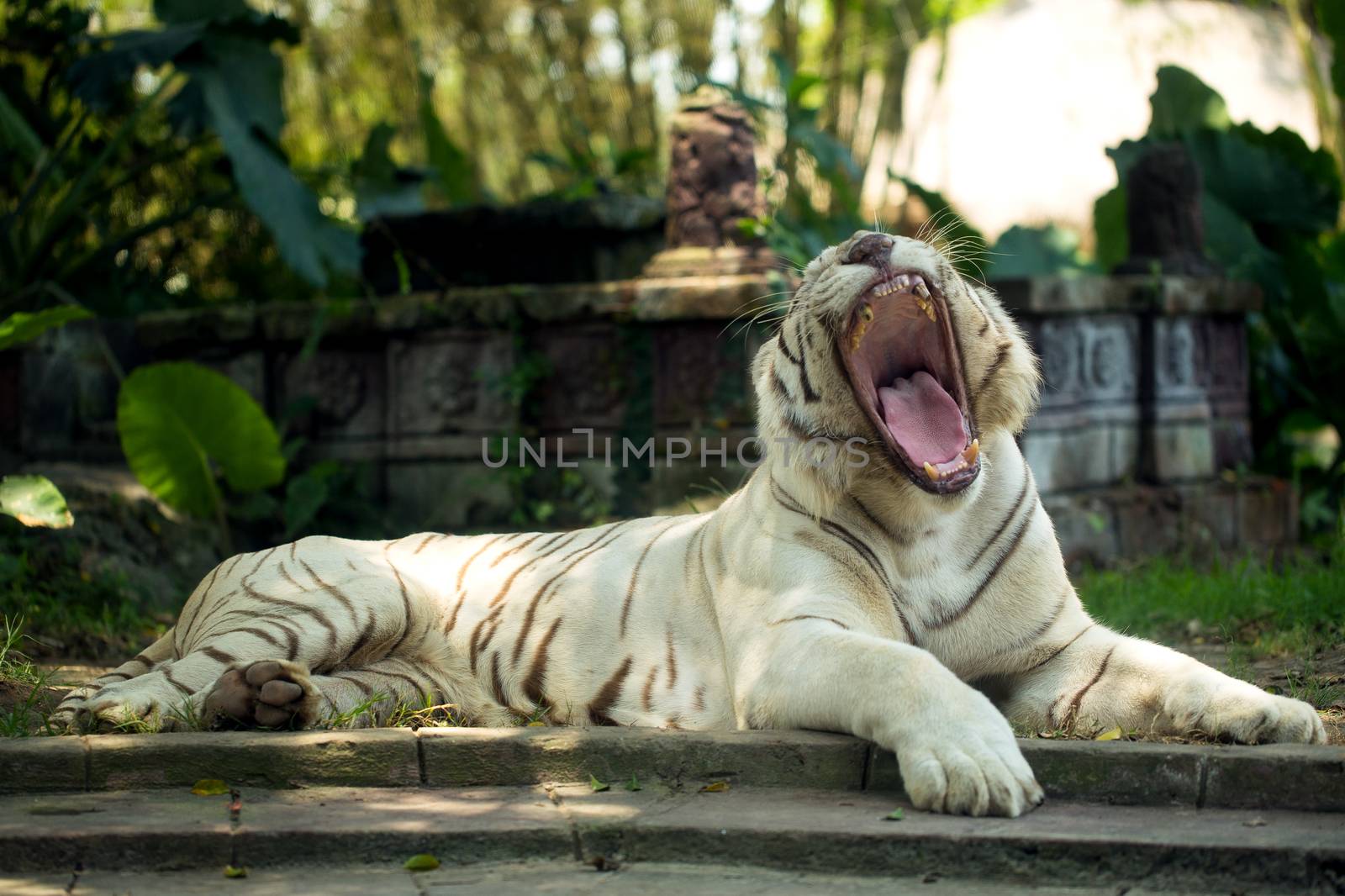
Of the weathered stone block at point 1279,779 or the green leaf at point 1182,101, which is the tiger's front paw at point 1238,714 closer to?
the weathered stone block at point 1279,779

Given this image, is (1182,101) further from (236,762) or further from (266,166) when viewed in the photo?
(236,762)

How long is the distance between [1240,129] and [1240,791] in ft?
25.1

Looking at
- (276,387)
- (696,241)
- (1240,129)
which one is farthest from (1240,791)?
(1240,129)

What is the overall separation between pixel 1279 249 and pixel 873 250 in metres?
6.79

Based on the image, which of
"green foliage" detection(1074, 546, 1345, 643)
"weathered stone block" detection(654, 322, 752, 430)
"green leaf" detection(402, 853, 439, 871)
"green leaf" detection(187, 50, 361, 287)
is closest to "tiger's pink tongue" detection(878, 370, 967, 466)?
"green leaf" detection(402, 853, 439, 871)

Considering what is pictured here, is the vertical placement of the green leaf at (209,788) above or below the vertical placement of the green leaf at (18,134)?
below

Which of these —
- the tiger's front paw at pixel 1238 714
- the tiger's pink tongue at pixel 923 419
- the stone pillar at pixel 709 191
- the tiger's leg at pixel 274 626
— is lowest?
the tiger's front paw at pixel 1238 714

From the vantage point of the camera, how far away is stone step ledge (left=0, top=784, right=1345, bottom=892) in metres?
2.57

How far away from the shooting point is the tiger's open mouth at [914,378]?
356 centimetres

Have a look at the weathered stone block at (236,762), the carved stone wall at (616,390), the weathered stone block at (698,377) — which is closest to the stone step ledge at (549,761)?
the weathered stone block at (236,762)

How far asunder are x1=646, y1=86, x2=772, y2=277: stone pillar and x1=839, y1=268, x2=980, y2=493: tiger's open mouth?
321cm

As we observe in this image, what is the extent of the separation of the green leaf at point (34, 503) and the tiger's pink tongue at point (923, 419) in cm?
315

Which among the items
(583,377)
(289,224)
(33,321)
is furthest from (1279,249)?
(33,321)

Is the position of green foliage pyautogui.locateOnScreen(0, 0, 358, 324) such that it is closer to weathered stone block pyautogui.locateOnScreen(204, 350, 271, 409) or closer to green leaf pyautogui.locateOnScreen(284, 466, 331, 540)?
weathered stone block pyautogui.locateOnScreen(204, 350, 271, 409)
